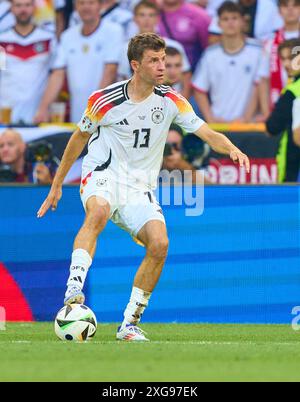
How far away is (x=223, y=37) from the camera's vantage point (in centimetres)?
1620

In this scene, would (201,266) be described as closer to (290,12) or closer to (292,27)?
(292,27)

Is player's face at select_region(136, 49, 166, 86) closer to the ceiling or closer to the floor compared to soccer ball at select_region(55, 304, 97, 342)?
closer to the ceiling

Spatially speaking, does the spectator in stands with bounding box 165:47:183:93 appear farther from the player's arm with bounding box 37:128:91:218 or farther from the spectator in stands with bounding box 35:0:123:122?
the player's arm with bounding box 37:128:91:218

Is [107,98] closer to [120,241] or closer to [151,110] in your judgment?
[151,110]

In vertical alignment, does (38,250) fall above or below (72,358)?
above

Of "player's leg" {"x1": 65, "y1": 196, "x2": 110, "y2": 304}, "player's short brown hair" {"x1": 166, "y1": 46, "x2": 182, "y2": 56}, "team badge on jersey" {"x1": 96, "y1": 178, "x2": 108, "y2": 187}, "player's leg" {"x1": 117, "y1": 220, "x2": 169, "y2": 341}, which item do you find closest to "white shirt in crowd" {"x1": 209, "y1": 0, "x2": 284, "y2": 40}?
"player's short brown hair" {"x1": 166, "y1": 46, "x2": 182, "y2": 56}

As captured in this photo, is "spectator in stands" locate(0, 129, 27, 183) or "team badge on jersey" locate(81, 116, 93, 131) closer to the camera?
"team badge on jersey" locate(81, 116, 93, 131)

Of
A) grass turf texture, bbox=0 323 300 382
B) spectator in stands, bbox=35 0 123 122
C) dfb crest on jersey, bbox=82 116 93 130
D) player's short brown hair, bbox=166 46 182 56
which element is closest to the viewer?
grass turf texture, bbox=0 323 300 382

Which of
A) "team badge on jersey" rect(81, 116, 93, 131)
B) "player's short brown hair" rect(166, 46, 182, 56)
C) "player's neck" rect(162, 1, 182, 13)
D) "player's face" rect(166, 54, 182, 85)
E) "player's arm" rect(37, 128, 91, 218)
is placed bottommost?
"player's arm" rect(37, 128, 91, 218)

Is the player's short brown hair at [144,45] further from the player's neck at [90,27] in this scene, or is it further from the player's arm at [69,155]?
the player's neck at [90,27]

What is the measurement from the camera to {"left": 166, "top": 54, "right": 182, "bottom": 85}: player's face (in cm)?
1591

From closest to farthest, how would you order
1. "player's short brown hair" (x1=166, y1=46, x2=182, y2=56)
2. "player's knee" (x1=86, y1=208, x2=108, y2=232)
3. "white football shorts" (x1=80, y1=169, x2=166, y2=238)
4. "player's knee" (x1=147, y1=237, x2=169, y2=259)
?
"player's knee" (x1=86, y1=208, x2=108, y2=232) < "player's knee" (x1=147, y1=237, x2=169, y2=259) < "white football shorts" (x1=80, y1=169, x2=166, y2=238) < "player's short brown hair" (x1=166, y1=46, x2=182, y2=56)

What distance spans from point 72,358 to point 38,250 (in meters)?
4.15
